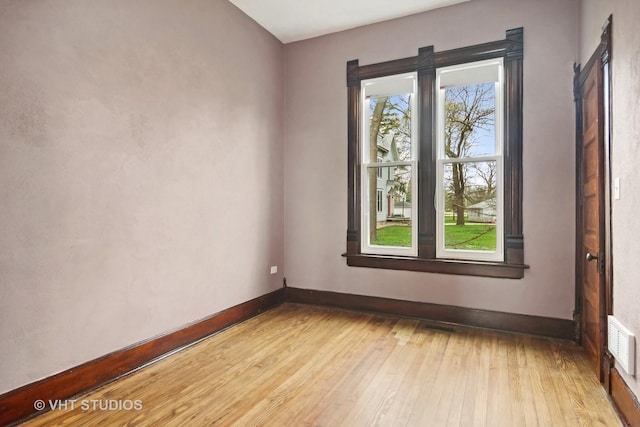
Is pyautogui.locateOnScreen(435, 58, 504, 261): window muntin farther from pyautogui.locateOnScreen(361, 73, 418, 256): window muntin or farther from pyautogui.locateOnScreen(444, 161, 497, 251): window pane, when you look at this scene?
pyautogui.locateOnScreen(361, 73, 418, 256): window muntin

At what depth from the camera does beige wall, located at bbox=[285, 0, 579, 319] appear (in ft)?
10.2

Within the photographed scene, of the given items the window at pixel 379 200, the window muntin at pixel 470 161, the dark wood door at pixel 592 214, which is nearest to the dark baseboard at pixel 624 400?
the dark wood door at pixel 592 214

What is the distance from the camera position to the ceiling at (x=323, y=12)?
3473 millimetres

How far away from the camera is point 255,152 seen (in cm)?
384

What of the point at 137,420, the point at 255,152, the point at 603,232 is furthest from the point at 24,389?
the point at 603,232

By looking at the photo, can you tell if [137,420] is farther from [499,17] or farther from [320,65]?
[499,17]

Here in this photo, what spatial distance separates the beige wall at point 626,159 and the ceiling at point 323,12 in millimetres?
1831

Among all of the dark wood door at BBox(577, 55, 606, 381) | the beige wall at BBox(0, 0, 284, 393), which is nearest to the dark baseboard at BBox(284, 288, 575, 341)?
the dark wood door at BBox(577, 55, 606, 381)

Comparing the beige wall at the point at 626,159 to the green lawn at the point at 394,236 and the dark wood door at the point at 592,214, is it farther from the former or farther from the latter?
the green lawn at the point at 394,236

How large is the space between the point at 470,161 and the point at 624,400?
2249mm

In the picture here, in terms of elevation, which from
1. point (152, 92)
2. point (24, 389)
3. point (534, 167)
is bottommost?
point (24, 389)

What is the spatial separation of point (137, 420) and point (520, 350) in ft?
9.29

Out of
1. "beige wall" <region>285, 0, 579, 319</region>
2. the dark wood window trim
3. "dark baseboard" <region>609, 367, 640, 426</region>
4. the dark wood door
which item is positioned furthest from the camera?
the dark wood window trim

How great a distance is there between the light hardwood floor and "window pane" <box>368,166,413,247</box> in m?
1.04
